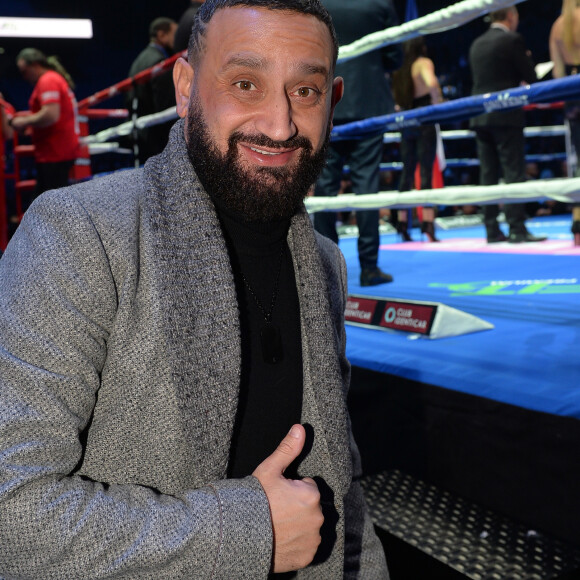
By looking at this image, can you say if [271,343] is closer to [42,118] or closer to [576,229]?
[576,229]

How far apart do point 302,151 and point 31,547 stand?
Result: 56 cm

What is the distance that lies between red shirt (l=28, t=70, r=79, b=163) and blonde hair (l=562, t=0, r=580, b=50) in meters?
2.84

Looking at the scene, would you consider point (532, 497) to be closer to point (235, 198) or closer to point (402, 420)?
point (402, 420)

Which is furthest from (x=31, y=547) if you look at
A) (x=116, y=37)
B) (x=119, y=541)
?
(x=116, y=37)

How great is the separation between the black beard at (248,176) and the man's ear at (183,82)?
0.06 m

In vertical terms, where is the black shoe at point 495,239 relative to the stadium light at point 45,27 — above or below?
below

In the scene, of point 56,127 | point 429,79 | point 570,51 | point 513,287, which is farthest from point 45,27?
point 513,287

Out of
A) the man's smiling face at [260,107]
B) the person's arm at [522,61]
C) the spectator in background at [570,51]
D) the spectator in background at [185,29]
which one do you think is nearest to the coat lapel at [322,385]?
the man's smiling face at [260,107]

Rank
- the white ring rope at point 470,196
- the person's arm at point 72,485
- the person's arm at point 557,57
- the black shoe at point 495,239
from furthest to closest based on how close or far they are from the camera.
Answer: the black shoe at point 495,239 → the person's arm at point 557,57 → the white ring rope at point 470,196 → the person's arm at point 72,485

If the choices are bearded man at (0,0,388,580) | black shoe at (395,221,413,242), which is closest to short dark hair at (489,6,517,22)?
black shoe at (395,221,413,242)

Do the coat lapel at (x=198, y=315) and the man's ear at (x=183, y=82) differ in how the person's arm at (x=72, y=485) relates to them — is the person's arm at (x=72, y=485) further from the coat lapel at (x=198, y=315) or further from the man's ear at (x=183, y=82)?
the man's ear at (x=183, y=82)

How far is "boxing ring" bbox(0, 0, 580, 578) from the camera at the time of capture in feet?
4.26

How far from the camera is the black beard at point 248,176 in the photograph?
2.74ft

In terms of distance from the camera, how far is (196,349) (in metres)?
0.71
